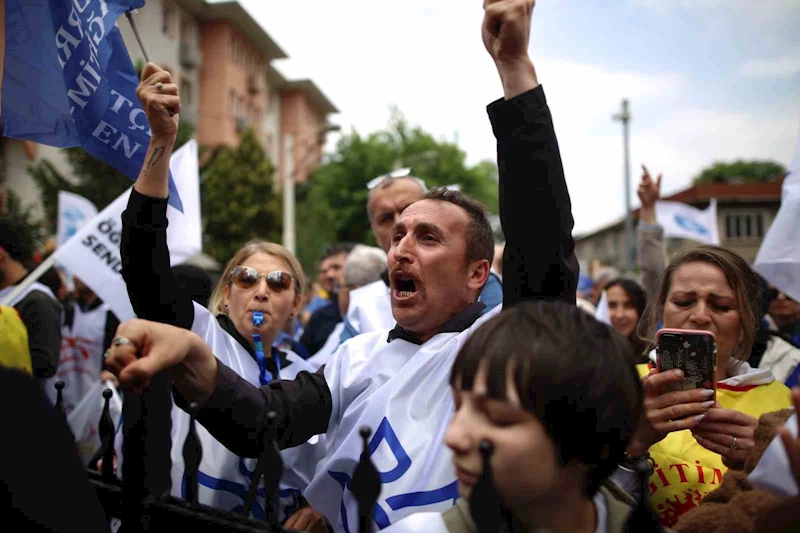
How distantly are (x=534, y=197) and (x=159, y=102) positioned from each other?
129 centimetres

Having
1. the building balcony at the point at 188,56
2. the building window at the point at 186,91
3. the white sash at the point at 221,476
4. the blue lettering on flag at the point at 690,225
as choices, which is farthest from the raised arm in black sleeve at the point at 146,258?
the building window at the point at 186,91

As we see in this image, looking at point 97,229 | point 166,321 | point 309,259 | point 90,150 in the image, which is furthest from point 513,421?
point 309,259

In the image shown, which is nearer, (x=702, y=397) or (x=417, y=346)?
(x=702, y=397)

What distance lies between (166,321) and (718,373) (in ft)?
6.32

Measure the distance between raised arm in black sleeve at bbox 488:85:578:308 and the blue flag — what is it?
1.78 m

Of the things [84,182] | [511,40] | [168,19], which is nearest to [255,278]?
[511,40]

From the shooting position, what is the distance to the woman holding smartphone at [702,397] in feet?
6.22

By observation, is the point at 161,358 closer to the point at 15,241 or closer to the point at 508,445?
the point at 508,445

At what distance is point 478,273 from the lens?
237cm

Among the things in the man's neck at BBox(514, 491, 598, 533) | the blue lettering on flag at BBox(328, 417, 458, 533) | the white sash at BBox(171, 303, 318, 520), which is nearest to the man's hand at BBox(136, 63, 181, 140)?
the white sash at BBox(171, 303, 318, 520)

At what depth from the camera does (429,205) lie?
7.63 feet

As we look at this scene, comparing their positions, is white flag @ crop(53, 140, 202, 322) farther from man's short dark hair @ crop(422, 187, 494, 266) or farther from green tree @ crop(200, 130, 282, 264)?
green tree @ crop(200, 130, 282, 264)

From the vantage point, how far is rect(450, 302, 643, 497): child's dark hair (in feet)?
4.35

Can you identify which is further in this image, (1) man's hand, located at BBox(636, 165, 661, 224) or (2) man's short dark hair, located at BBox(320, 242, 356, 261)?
(2) man's short dark hair, located at BBox(320, 242, 356, 261)
